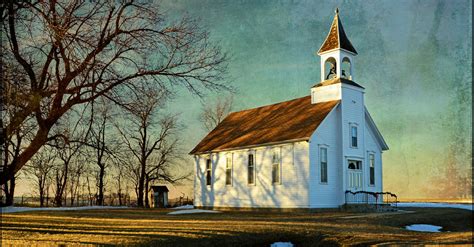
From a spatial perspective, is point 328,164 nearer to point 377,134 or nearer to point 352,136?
point 352,136

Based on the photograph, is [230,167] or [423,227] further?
[230,167]

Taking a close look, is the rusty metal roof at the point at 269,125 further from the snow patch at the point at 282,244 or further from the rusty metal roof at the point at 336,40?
the snow patch at the point at 282,244

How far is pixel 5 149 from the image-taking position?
11.4 meters

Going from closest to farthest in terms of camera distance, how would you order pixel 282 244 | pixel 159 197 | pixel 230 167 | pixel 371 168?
pixel 282 244 < pixel 371 168 < pixel 230 167 < pixel 159 197

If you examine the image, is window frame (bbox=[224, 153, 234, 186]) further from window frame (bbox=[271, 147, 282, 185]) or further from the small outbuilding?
the small outbuilding

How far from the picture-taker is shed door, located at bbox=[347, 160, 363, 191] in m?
29.7

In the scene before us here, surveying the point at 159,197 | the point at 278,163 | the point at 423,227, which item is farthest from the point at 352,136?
the point at 159,197

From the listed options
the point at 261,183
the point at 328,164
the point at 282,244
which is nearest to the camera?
the point at 282,244

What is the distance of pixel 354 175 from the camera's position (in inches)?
1190

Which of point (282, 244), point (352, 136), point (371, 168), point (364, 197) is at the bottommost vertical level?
point (282, 244)

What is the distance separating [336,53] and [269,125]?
605cm

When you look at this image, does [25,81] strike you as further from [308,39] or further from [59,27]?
[308,39]

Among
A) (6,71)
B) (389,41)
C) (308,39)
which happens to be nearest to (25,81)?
(6,71)

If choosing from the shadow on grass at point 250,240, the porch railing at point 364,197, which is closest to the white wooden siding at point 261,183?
the porch railing at point 364,197
